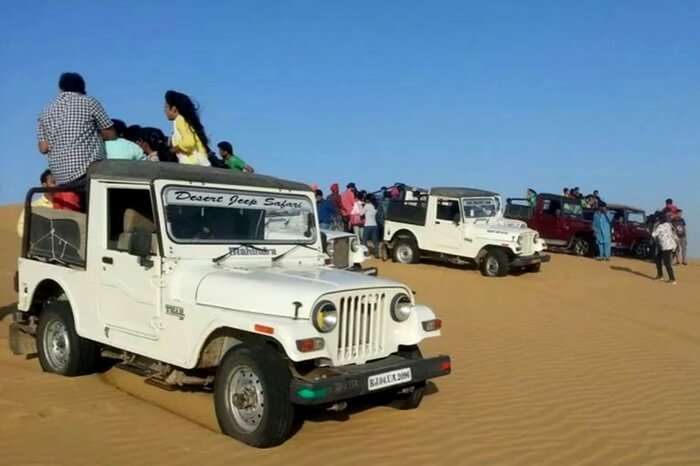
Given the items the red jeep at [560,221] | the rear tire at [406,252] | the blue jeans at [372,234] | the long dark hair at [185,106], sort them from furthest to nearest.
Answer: the red jeep at [560,221], the blue jeans at [372,234], the rear tire at [406,252], the long dark hair at [185,106]

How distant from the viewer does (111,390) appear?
639cm

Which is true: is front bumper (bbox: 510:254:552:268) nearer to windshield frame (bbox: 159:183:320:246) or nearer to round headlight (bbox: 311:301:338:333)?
windshield frame (bbox: 159:183:320:246)

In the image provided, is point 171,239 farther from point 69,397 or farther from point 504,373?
point 504,373

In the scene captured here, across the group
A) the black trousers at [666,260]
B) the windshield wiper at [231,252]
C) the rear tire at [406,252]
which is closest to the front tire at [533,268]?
the rear tire at [406,252]

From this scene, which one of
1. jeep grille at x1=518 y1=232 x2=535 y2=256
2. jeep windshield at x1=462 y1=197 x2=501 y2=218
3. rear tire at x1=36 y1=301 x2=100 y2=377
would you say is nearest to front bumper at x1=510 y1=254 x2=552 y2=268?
jeep grille at x1=518 y1=232 x2=535 y2=256

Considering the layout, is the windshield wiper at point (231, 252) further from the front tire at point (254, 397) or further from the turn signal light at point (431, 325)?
the turn signal light at point (431, 325)

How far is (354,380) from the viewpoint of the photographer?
489cm

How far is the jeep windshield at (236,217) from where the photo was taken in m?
5.76

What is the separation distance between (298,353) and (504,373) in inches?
162

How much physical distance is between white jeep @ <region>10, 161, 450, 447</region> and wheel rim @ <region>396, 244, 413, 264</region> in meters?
12.4

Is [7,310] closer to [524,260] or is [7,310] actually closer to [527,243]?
[524,260]

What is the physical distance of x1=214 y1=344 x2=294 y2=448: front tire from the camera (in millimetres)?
4773

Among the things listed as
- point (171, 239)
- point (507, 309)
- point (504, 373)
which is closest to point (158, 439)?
point (171, 239)

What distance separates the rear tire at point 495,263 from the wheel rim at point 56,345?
12113 millimetres
